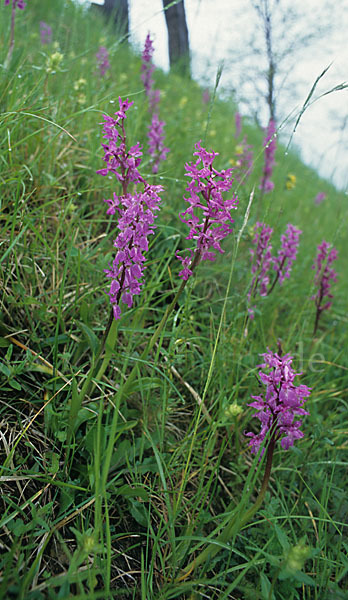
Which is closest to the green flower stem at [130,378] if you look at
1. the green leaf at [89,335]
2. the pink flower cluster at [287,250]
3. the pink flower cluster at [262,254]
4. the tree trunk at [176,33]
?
the green leaf at [89,335]

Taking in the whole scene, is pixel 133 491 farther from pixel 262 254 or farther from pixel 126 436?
pixel 262 254

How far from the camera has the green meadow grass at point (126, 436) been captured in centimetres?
108

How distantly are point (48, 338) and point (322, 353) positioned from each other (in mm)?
1697

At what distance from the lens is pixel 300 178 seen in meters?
7.20

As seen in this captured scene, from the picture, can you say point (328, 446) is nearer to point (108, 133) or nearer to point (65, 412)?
point (65, 412)

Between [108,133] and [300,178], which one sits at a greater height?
[300,178]

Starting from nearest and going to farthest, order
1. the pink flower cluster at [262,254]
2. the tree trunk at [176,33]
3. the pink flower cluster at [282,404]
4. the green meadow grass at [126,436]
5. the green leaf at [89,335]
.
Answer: the green meadow grass at [126,436]
the pink flower cluster at [282,404]
the green leaf at [89,335]
the pink flower cluster at [262,254]
the tree trunk at [176,33]

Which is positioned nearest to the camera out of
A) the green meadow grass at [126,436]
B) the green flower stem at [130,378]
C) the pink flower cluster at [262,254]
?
the green flower stem at [130,378]

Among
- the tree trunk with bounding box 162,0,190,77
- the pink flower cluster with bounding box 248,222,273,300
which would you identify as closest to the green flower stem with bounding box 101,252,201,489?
the pink flower cluster with bounding box 248,222,273,300

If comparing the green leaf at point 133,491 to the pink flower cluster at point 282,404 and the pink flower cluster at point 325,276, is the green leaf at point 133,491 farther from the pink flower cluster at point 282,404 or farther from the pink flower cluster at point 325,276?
the pink flower cluster at point 325,276

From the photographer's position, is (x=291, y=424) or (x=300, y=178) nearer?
(x=291, y=424)

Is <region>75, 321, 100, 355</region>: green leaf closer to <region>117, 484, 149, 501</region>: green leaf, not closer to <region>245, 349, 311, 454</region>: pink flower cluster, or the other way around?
<region>117, 484, 149, 501</region>: green leaf

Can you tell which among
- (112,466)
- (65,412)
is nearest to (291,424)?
(112,466)

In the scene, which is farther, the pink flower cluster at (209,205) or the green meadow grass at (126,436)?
the pink flower cluster at (209,205)
